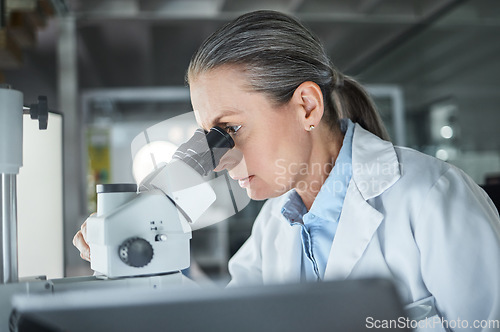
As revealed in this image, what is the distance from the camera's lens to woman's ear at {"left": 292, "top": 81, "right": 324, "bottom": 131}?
1.12 m

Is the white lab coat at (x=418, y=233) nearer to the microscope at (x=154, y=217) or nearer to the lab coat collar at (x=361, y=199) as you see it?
the lab coat collar at (x=361, y=199)

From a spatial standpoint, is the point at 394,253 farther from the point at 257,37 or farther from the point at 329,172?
the point at 257,37

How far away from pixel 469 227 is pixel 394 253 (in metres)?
0.18

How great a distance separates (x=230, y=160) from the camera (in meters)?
1.06

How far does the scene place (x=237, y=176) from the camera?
3.60ft

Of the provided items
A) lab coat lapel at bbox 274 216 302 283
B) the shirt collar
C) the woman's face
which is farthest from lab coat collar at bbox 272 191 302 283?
the woman's face

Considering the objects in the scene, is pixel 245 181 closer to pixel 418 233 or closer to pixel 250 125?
pixel 250 125

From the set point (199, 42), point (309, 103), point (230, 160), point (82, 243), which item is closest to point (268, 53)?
point (309, 103)

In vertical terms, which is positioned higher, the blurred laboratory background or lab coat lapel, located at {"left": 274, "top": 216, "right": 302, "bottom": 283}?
the blurred laboratory background

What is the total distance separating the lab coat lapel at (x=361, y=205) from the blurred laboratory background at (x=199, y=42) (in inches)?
73.1

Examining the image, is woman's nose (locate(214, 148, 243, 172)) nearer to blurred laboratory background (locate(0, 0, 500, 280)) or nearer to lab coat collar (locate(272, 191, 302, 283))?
lab coat collar (locate(272, 191, 302, 283))

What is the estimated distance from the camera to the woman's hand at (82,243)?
3.06 feet

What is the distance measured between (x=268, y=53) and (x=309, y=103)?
0.16 metres

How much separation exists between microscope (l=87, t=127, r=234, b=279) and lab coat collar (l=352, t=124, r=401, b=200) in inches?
16.4
